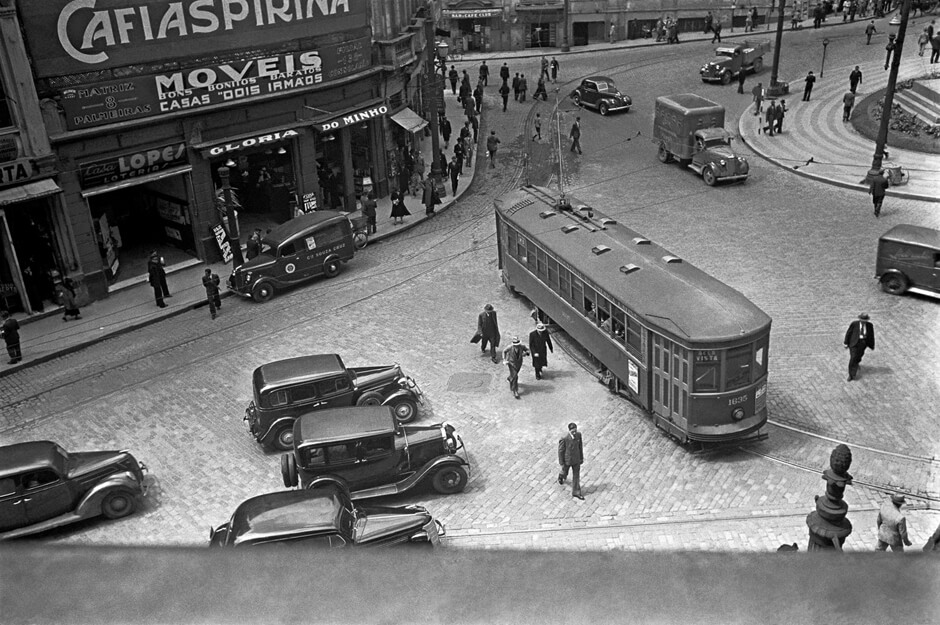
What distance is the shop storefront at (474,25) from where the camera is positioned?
64.8 m

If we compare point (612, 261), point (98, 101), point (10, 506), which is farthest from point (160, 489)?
point (98, 101)

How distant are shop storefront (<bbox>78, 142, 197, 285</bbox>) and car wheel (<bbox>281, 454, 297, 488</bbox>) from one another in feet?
45.9

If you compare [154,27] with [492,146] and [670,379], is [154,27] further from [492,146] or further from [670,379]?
[670,379]

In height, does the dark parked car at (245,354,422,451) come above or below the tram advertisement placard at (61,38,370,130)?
below

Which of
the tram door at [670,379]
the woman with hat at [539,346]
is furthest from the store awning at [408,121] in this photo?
the tram door at [670,379]

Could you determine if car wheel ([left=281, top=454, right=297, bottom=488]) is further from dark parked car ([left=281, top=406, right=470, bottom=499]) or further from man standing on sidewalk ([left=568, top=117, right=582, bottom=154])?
man standing on sidewalk ([left=568, top=117, right=582, bottom=154])

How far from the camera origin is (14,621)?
240 cm

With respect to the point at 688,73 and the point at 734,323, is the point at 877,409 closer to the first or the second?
the point at 734,323

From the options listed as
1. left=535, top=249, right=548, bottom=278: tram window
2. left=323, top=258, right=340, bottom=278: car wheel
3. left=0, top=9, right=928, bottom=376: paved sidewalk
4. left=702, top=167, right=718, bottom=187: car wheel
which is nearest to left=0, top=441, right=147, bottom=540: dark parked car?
left=0, top=9, right=928, bottom=376: paved sidewalk

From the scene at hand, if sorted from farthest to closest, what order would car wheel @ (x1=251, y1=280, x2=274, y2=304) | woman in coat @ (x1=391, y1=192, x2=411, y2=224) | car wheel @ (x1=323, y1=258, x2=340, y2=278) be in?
woman in coat @ (x1=391, y1=192, x2=411, y2=224)
car wheel @ (x1=323, y1=258, x2=340, y2=278)
car wheel @ (x1=251, y1=280, x2=274, y2=304)

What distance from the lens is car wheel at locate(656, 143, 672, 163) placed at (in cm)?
3953

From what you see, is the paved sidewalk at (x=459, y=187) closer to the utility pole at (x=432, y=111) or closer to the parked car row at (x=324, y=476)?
the utility pole at (x=432, y=111)

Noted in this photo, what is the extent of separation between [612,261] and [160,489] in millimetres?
10587

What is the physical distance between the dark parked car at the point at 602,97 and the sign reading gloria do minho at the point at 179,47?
16.5 meters
